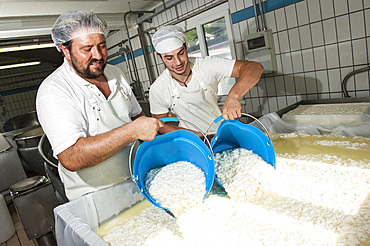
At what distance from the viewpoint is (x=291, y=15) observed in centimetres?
271

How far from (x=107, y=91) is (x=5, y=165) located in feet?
10.9

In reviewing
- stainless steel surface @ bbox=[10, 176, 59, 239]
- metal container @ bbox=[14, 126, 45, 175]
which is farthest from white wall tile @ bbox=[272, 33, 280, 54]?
metal container @ bbox=[14, 126, 45, 175]

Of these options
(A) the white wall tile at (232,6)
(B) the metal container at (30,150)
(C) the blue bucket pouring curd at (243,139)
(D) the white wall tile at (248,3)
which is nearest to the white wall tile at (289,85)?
(D) the white wall tile at (248,3)

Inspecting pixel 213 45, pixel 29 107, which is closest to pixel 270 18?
pixel 213 45

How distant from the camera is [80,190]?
1.37 meters

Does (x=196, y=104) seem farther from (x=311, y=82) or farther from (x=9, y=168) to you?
(x=9, y=168)

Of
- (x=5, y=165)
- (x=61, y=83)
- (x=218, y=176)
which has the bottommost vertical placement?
(x=5, y=165)

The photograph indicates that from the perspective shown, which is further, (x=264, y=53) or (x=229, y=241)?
(x=264, y=53)

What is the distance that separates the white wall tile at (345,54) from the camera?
2.44 m

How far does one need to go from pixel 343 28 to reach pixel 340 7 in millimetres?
192

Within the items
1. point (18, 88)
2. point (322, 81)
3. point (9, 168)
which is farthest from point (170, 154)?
point (18, 88)

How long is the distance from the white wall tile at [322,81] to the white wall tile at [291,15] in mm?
577

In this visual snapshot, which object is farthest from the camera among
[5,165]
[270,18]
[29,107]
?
[29,107]

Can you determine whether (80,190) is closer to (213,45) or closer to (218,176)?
(218,176)
